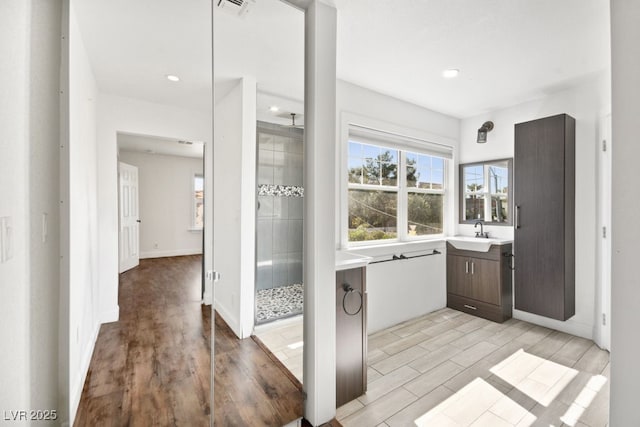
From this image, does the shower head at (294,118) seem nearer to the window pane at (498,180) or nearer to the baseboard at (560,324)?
the window pane at (498,180)

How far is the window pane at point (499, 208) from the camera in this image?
3.54m

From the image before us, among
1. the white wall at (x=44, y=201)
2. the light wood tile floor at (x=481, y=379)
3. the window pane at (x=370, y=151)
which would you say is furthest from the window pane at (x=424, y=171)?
the white wall at (x=44, y=201)

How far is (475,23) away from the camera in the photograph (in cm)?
192

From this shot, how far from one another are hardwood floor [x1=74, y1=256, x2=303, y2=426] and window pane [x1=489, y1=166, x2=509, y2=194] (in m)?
3.48

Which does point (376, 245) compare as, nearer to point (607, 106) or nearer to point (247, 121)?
point (247, 121)

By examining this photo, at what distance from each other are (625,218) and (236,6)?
187 centimetres

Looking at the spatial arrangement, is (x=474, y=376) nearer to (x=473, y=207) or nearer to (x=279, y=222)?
(x=279, y=222)

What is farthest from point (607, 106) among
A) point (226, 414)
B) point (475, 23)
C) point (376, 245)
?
point (226, 414)

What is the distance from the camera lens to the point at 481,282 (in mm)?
3336

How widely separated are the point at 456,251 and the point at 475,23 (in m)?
2.52

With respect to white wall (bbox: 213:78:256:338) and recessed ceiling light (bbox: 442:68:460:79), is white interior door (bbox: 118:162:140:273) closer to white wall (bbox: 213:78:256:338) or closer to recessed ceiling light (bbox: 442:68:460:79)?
white wall (bbox: 213:78:256:338)

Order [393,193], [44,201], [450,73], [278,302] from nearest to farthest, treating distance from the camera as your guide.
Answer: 1. [44,201]
2. [278,302]
3. [450,73]
4. [393,193]

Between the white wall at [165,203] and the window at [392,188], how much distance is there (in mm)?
1824

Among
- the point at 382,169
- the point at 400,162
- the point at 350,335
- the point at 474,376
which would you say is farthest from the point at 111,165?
the point at 400,162
